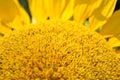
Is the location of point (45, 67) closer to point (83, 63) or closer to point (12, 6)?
point (83, 63)

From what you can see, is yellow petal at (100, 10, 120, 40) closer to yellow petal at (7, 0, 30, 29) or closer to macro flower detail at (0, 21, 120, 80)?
→ macro flower detail at (0, 21, 120, 80)

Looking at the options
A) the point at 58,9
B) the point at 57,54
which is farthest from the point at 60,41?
the point at 58,9

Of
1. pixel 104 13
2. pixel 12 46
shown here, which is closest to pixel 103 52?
pixel 104 13

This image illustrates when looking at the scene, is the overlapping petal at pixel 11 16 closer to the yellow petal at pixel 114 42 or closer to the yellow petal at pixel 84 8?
the yellow petal at pixel 84 8

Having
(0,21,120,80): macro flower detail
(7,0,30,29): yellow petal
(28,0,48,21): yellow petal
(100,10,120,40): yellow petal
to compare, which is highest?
(28,0,48,21): yellow petal

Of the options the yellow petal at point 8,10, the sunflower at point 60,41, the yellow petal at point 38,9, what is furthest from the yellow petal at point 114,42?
the yellow petal at point 8,10

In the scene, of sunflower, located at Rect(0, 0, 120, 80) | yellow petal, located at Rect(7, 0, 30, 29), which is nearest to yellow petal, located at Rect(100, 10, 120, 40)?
sunflower, located at Rect(0, 0, 120, 80)

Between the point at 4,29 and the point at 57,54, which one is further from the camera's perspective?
the point at 4,29

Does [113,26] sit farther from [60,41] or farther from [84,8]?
[60,41]
